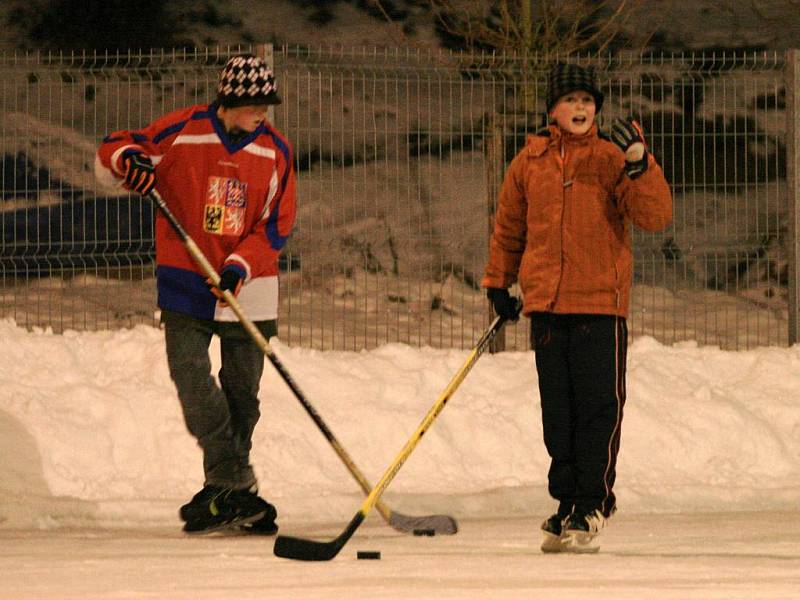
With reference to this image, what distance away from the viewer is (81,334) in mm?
11117

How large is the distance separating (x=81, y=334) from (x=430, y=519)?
4.22m

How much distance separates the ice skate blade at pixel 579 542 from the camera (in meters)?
6.68

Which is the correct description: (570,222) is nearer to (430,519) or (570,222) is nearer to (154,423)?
(430,519)

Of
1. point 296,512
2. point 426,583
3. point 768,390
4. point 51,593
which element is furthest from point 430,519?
point 768,390

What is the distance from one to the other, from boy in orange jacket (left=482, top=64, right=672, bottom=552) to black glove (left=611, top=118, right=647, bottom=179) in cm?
3

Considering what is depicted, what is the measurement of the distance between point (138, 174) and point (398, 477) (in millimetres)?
2598

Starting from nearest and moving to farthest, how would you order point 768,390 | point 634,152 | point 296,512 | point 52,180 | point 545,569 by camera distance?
1. point 545,569
2. point 634,152
3. point 296,512
4. point 768,390
5. point 52,180

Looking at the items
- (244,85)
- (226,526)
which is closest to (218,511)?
(226,526)

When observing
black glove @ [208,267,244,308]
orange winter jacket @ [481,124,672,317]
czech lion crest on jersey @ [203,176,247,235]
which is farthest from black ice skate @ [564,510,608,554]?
czech lion crest on jersey @ [203,176,247,235]

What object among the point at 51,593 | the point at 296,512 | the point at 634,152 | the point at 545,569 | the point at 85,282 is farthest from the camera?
the point at 85,282

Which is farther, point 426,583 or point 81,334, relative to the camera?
point 81,334

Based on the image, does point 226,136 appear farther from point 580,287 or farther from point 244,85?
point 580,287

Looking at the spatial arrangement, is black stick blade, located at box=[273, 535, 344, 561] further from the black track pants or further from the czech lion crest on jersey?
the czech lion crest on jersey

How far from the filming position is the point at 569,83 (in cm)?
687
